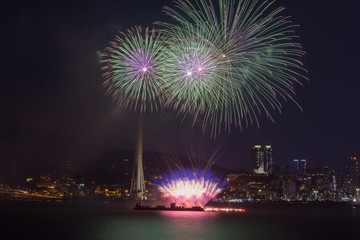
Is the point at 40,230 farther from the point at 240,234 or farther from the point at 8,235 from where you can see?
the point at 240,234

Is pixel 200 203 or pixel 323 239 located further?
pixel 200 203

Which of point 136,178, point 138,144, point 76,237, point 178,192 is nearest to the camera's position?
point 76,237

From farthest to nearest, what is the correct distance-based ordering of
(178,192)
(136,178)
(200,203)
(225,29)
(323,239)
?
(136,178) → (200,203) → (178,192) → (323,239) → (225,29)

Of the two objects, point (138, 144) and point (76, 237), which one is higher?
point (138, 144)

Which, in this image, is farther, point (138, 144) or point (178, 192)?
point (138, 144)

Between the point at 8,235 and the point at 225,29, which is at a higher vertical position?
the point at 225,29

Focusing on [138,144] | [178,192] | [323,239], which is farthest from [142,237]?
[138,144]

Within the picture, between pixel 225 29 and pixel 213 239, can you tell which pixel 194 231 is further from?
pixel 225 29

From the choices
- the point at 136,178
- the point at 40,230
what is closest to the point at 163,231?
the point at 40,230

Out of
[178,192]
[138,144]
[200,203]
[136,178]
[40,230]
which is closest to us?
[40,230]
